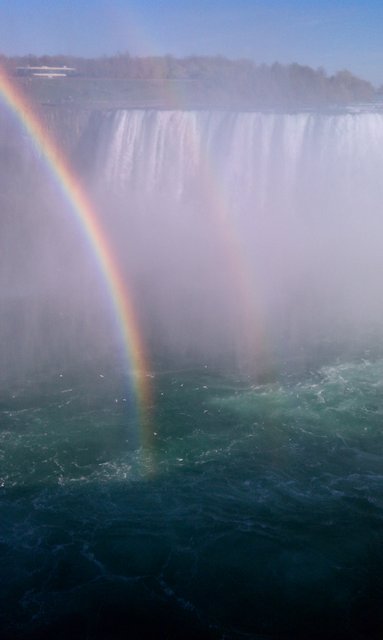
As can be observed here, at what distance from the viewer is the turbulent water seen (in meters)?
6.20

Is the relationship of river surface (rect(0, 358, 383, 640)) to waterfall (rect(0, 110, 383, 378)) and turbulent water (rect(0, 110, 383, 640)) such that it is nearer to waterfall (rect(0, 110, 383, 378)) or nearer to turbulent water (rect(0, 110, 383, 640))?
turbulent water (rect(0, 110, 383, 640))

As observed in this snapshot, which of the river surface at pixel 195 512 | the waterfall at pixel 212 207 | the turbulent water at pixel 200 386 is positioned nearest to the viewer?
the river surface at pixel 195 512

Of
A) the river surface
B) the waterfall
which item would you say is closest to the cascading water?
the waterfall

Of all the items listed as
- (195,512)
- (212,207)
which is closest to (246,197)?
(212,207)

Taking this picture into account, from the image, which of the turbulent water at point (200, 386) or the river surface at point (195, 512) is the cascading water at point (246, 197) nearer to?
the turbulent water at point (200, 386)

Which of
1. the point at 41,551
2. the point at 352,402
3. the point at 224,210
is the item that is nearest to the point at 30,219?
the point at 224,210

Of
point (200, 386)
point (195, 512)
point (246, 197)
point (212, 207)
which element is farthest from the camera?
point (212, 207)

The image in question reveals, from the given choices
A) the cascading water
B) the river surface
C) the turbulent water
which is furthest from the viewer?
the cascading water

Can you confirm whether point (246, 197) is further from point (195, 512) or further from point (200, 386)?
point (195, 512)

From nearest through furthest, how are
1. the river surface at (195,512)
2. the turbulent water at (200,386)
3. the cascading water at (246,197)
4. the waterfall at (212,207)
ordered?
1. the river surface at (195,512)
2. the turbulent water at (200,386)
3. the waterfall at (212,207)
4. the cascading water at (246,197)

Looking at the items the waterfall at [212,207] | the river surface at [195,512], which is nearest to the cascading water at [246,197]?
the waterfall at [212,207]

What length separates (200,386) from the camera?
10.3 meters

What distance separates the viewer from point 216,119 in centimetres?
1884

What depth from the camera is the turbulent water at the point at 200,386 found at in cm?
620
